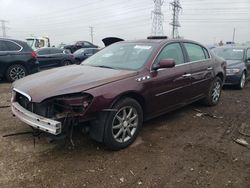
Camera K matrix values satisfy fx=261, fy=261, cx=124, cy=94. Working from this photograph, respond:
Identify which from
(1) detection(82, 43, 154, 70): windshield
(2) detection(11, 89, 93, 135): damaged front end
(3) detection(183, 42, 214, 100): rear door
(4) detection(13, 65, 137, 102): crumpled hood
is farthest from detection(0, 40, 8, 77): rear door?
(3) detection(183, 42, 214, 100): rear door

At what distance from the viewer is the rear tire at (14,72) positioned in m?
9.31

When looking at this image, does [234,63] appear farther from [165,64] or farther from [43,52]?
[43,52]

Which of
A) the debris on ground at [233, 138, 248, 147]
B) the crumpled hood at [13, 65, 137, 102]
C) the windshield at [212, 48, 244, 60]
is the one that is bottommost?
the debris on ground at [233, 138, 248, 147]

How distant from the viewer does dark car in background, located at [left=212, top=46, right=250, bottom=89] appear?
8469 mm

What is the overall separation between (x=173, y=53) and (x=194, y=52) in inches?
35.3

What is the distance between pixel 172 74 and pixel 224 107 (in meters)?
2.41

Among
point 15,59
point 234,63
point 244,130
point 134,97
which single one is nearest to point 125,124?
point 134,97

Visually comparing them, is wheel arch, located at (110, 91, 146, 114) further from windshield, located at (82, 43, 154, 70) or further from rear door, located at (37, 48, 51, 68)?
rear door, located at (37, 48, 51, 68)

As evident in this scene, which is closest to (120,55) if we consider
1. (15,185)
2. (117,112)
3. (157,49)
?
(157,49)

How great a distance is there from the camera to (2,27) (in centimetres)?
6656

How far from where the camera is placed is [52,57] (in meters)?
13.7

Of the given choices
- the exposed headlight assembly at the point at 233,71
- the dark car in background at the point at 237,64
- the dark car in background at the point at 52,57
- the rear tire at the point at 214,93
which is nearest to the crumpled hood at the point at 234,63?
the dark car in background at the point at 237,64

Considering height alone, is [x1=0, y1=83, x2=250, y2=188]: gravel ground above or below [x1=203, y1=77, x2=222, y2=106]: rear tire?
below

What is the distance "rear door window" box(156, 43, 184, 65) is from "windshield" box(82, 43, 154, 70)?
0.24 m
